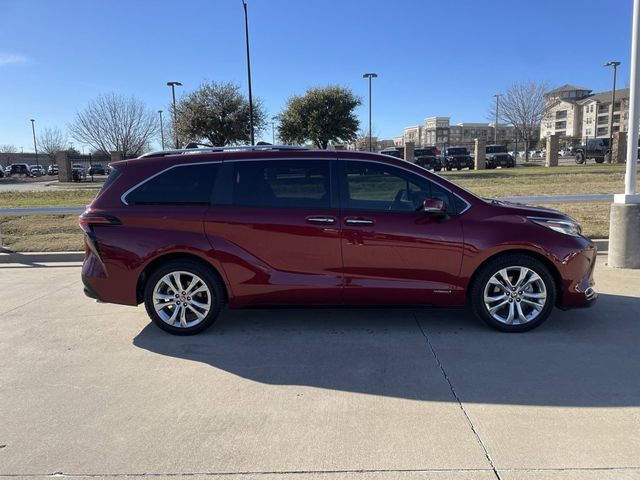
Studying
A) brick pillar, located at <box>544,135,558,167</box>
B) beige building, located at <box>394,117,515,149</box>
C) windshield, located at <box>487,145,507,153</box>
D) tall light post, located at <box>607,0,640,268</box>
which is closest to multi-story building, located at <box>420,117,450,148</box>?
beige building, located at <box>394,117,515,149</box>

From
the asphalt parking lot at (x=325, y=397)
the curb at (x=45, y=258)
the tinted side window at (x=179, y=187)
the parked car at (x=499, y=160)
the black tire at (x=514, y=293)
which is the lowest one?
the asphalt parking lot at (x=325, y=397)

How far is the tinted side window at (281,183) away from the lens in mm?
5020

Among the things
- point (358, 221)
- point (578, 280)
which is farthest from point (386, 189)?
point (578, 280)

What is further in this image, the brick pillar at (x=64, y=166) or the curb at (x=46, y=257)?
the brick pillar at (x=64, y=166)

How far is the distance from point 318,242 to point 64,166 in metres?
47.0

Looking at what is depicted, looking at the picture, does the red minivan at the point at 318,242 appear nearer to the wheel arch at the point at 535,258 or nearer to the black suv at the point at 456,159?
the wheel arch at the point at 535,258

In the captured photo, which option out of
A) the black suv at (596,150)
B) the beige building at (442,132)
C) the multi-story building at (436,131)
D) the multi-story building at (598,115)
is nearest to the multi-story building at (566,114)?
the multi-story building at (598,115)

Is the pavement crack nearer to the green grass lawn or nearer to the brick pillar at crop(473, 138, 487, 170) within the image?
the green grass lawn

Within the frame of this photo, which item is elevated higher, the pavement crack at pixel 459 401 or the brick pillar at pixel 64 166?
the brick pillar at pixel 64 166

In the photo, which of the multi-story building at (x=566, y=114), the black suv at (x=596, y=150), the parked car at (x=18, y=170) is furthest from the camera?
the multi-story building at (x=566, y=114)

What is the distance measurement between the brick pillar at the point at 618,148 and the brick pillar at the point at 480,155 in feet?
35.8

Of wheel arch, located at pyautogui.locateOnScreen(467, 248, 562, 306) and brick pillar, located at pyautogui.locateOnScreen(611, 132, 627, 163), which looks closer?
wheel arch, located at pyautogui.locateOnScreen(467, 248, 562, 306)

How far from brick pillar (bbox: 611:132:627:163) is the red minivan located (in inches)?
1833

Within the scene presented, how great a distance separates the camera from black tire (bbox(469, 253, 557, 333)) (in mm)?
4914
